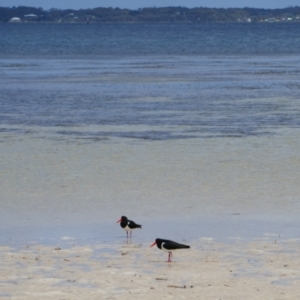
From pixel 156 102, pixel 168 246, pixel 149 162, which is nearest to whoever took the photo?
pixel 168 246

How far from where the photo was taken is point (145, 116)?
80.9ft

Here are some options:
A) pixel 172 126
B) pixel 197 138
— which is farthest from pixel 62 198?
pixel 172 126

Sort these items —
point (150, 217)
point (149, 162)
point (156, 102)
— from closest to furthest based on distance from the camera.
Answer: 1. point (150, 217)
2. point (149, 162)
3. point (156, 102)

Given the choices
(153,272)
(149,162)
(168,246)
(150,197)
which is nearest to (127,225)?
(168,246)

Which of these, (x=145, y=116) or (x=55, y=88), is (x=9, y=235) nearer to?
(x=145, y=116)

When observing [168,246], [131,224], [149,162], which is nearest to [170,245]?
[168,246]

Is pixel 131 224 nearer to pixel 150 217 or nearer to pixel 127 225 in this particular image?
pixel 127 225

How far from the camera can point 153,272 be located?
9.19 m

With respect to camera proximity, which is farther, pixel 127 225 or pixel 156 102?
pixel 156 102

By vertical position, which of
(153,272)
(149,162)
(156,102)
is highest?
(156,102)

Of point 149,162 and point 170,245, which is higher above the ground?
point 149,162

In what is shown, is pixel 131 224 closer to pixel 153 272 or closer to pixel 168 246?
pixel 168 246

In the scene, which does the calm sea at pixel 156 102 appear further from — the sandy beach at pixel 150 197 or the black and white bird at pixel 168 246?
the black and white bird at pixel 168 246

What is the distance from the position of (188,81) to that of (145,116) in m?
13.5
